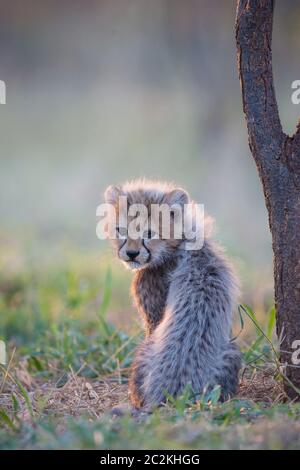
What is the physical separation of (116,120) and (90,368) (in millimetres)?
11511

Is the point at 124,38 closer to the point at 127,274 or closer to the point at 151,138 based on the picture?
the point at 151,138

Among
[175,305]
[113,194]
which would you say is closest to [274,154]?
[175,305]

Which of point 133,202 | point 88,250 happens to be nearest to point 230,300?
point 133,202

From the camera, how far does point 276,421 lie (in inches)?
155

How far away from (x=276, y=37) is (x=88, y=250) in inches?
241

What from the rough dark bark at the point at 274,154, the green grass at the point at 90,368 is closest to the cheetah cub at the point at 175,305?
the green grass at the point at 90,368

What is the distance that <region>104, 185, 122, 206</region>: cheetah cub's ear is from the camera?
17.7 ft

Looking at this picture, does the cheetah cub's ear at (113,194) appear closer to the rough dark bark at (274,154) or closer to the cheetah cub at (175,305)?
the cheetah cub at (175,305)

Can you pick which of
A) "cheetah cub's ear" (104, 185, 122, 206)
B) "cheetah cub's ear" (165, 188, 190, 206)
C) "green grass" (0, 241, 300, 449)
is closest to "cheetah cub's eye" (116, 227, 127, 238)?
"cheetah cub's ear" (104, 185, 122, 206)

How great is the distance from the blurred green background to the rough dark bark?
12.5 ft

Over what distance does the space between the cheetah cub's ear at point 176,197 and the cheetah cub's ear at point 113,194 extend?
0.33 metres

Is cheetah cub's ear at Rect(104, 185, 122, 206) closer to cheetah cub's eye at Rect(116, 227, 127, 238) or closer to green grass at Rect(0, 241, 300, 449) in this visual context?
cheetah cub's eye at Rect(116, 227, 127, 238)

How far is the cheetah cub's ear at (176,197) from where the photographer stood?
5305 millimetres

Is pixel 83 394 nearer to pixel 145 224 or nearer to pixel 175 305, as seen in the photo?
pixel 175 305
